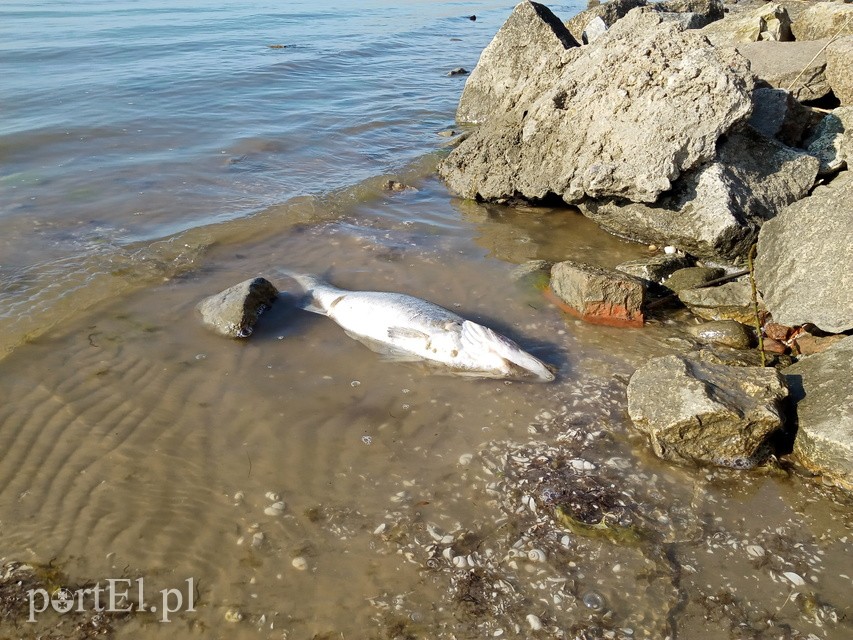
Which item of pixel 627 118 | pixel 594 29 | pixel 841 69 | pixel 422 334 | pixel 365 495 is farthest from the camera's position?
pixel 594 29

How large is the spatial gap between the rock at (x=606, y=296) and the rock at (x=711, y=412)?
1.49 metres

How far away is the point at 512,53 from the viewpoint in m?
12.6

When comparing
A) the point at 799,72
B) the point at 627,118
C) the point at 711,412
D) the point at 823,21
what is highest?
the point at 823,21

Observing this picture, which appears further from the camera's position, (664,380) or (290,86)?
(290,86)

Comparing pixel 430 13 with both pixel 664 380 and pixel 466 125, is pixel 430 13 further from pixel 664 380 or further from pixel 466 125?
pixel 664 380

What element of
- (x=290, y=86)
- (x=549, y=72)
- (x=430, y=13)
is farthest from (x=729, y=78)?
(x=430, y=13)

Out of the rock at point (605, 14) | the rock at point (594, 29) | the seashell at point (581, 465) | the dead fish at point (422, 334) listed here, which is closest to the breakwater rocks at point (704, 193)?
the seashell at point (581, 465)

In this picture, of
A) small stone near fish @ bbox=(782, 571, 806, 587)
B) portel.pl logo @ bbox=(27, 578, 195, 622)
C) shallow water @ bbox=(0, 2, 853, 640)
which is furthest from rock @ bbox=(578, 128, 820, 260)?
portel.pl logo @ bbox=(27, 578, 195, 622)

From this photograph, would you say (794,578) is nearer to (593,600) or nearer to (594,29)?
(593,600)

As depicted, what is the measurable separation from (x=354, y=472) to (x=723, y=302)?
14.0ft

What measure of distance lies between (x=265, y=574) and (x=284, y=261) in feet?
14.7

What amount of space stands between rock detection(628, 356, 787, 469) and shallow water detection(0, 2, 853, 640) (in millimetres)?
163

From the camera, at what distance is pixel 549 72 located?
9.29 m

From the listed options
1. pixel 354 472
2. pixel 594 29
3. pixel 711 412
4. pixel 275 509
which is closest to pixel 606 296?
pixel 711 412
